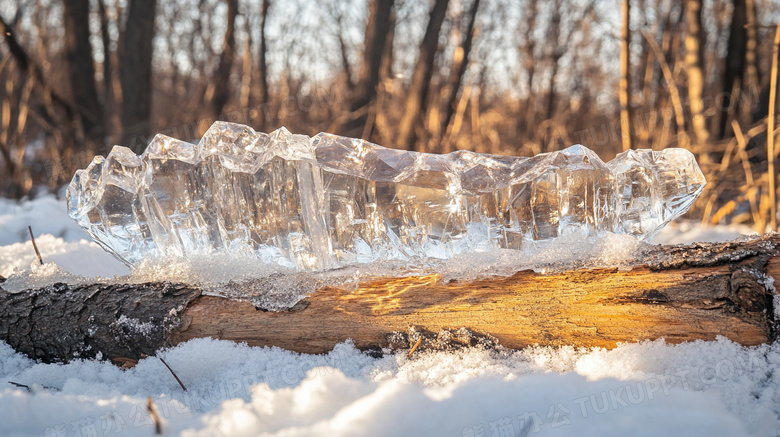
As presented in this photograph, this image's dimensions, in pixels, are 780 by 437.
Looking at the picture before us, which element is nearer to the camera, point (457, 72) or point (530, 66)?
point (457, 72)

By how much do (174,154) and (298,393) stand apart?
0.98 m

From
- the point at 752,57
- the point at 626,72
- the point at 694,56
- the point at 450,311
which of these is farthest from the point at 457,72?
the point at 450,311

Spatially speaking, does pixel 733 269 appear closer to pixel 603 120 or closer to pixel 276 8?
pixel 276 8

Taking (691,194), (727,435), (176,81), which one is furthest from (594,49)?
(727,435)

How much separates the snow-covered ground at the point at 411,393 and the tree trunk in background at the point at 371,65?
220 inches

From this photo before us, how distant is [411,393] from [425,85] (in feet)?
19.6

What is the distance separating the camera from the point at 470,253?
1510 mm

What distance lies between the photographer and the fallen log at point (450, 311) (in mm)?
1260

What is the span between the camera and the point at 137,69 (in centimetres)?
568

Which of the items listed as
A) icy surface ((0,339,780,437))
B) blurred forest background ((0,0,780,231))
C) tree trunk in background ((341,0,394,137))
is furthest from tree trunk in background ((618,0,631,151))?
tree trunk in background ((341,0,394,137))

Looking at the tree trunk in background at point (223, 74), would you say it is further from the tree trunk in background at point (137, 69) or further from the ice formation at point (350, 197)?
the ice formation at point (350, 197)

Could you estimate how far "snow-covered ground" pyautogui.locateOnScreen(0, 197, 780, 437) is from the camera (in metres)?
1.06

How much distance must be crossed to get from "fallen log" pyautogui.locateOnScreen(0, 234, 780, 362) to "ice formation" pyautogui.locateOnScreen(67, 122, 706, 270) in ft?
0.86

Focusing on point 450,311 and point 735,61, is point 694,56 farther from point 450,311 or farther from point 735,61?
point 450,311
